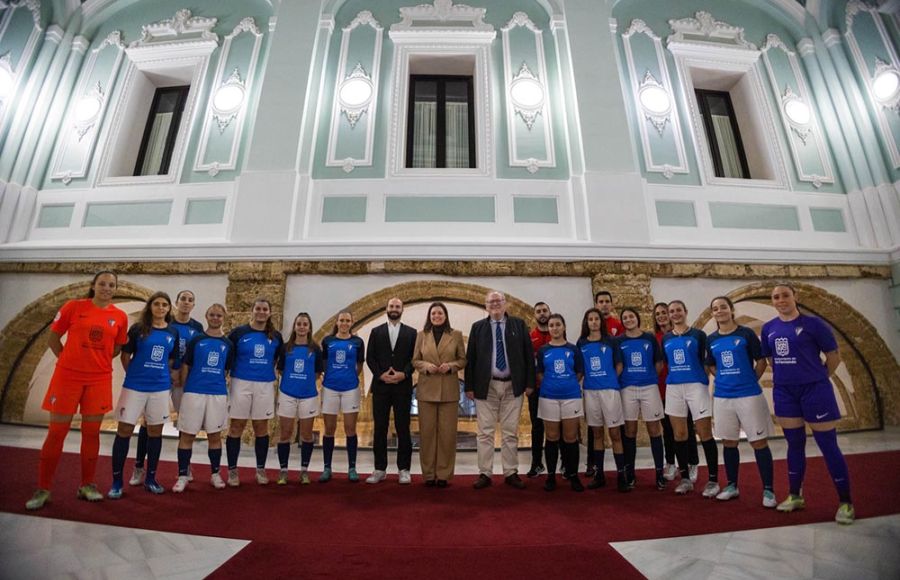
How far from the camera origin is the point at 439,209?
619cm

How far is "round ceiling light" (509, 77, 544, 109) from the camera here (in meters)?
6.80

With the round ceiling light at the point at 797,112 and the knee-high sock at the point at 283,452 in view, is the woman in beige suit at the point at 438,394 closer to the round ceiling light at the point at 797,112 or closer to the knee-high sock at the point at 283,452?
the knee-high sock at the point at 283,452

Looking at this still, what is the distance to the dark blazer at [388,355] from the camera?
3900mm

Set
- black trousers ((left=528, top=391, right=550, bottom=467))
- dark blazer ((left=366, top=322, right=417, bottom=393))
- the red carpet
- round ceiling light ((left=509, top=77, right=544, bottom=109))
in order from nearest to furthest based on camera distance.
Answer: the red carpet
dark blazer ((left=366, top=322, right=417, bottom=393))
black trousers ((left=528, top=391, right=550, bottom=467))
round ceiling light ((left=509, top=77, right=544, bottom=109))

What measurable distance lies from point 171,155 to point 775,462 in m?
9.44

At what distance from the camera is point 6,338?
5945mm

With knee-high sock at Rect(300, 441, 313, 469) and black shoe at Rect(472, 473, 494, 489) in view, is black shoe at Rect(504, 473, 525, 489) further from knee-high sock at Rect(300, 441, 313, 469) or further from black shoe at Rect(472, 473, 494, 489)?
knee-high sock at Rect(300, 441, 313, 469)

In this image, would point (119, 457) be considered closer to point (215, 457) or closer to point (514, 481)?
point (215, 457)

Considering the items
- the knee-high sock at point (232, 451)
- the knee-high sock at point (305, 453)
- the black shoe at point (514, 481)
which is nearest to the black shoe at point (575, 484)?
the black shoe at point (514, 481)

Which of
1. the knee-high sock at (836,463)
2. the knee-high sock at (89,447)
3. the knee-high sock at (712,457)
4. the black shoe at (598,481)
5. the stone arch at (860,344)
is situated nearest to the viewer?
the knee-high sock at (836,463)

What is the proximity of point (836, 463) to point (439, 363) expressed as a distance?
8.96 feet

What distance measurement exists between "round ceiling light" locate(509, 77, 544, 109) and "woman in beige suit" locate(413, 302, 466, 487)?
4503mm

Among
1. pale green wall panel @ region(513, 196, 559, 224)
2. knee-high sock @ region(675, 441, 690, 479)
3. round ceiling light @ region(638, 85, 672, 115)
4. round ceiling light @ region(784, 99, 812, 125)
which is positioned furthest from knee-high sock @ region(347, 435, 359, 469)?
round ceiling light @ region(784, 99, 812, 125)

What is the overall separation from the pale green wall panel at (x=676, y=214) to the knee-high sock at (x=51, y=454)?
6.85 metres
